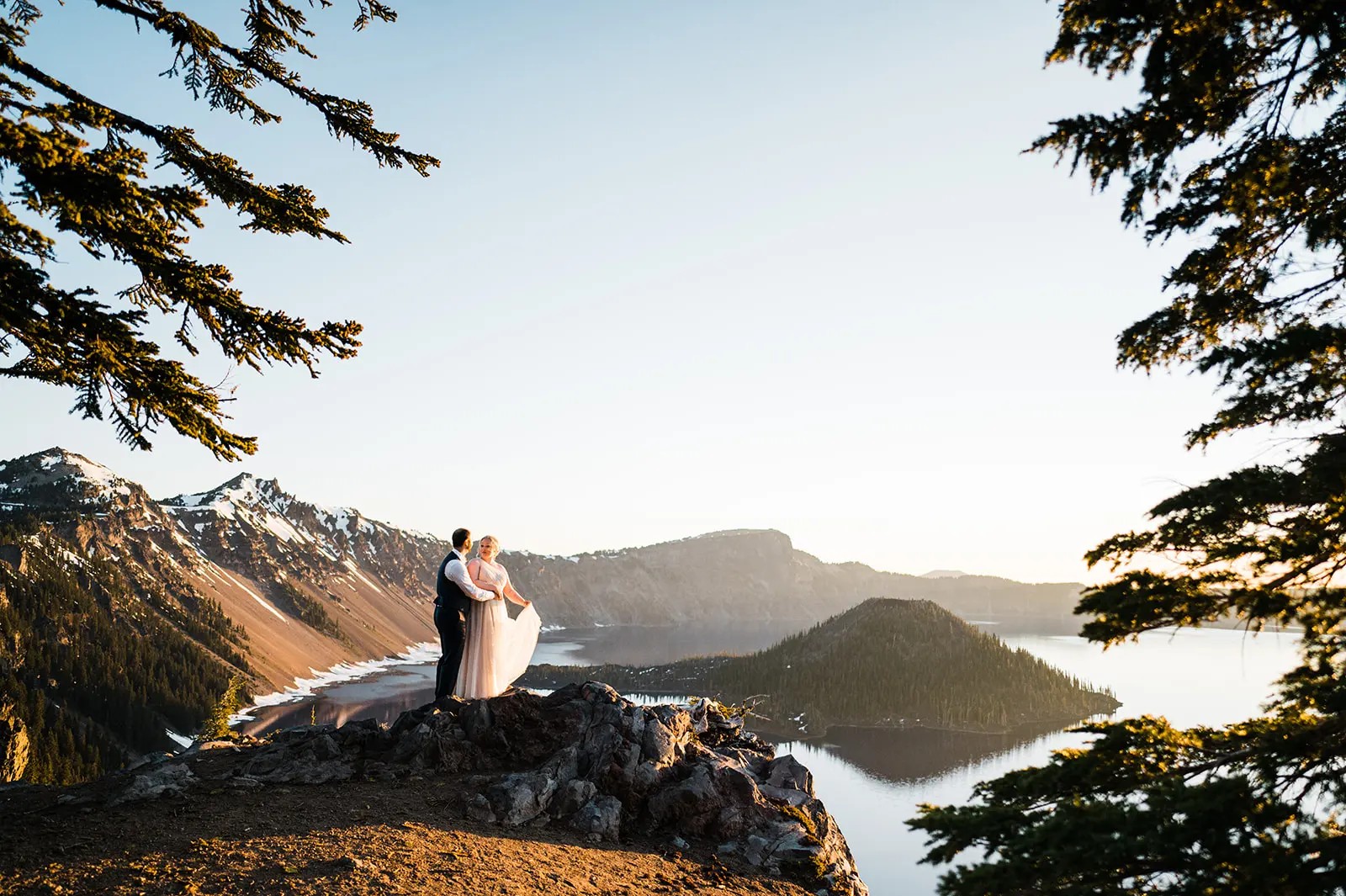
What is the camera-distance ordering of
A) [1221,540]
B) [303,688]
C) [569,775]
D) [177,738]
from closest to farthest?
[1221,540]
[569,775]
[177,738]
[303,688]

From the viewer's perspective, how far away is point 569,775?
11906 mm

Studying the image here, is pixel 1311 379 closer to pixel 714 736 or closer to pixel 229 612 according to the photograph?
pixel 714 736

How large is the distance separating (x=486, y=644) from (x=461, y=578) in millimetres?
1508

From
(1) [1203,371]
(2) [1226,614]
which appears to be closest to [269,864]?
(2) [1226,614]

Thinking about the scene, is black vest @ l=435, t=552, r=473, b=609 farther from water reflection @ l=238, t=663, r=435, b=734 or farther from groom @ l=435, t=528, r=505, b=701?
water reflection @ l=238, t=663, r=435, b=734

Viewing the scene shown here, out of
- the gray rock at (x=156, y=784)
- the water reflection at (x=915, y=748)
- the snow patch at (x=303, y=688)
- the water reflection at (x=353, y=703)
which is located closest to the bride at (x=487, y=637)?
the gray rock at (x=156, y=784)

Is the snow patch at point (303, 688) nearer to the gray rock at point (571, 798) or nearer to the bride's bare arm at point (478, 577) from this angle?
the bride's bare arm at point (478, 577)

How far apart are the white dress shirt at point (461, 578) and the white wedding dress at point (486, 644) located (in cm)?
22

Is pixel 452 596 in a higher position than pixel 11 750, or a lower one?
higher

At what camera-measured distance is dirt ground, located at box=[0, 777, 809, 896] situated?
754 cm

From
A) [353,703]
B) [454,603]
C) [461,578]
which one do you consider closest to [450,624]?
[454,603]

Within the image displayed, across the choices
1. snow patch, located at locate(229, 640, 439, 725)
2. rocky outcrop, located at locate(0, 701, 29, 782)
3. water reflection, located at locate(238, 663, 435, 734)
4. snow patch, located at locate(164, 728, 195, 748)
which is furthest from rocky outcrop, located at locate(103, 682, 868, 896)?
snow patch, located at locate(229, 640, 439, 725)

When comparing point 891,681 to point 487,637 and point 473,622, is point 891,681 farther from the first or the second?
point 473,622

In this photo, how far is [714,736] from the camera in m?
15.5
